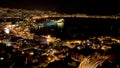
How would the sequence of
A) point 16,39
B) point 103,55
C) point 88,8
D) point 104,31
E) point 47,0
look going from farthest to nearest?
point 47,0 < point 88,8 < point 104,31 < point 16,39 < point 103,55

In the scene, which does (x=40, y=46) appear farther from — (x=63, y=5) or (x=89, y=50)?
(x=63, y=5)

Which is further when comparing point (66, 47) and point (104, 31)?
point (104, 31)

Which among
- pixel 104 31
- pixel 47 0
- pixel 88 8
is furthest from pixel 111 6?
pixel 104 31

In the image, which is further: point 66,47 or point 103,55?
point 66,47

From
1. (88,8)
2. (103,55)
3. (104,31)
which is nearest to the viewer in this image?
(103,55)

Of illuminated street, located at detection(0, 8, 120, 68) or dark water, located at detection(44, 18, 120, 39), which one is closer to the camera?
illuminated street, located at detection(0, 8, 120, 68)

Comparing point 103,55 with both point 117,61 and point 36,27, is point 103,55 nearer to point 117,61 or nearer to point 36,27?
point 117,61

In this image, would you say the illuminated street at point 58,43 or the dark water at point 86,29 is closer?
the illuminated street at point 58,43

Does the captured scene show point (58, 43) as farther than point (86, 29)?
No

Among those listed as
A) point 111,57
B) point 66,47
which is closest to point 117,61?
point 111,57
